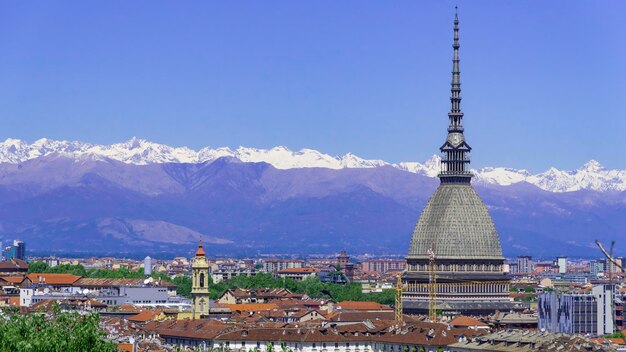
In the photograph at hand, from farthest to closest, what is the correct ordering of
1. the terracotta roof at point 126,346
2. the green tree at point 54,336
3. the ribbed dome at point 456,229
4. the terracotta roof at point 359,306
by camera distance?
the ribbed dome at point 456,229
the terracotta roof at point 359,306
the terracotta roof at point 126,346
the green tree at point 54,336

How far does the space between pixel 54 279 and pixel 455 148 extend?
4147cm

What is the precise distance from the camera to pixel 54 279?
16625 centimetres

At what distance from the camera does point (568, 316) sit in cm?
12081

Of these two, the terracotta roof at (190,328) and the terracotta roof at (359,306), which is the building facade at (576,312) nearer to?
the terracotta roof at (359,306)

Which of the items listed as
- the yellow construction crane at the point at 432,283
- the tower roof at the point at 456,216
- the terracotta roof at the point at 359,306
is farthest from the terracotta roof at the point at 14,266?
the yellow construction crane at the point at 432,283

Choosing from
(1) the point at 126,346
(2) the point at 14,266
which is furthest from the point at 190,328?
(2) the point at 14,266

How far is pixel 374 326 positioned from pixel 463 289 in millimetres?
33560

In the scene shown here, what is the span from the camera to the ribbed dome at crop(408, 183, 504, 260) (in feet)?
471

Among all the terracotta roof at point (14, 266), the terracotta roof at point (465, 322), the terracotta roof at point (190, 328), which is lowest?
the terracotta roof at point (190, 328)

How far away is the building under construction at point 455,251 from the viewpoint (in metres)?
139

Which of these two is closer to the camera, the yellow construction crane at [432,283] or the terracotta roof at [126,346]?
the terracotta roof at [126,346]

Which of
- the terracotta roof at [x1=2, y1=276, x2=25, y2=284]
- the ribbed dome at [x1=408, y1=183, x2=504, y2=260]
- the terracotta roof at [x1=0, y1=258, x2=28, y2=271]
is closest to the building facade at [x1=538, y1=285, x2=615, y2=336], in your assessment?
the ribbed dome at [x1=408, y1=183, x2=504, y2=260]

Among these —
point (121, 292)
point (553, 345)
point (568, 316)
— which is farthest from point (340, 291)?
point (553, 345)

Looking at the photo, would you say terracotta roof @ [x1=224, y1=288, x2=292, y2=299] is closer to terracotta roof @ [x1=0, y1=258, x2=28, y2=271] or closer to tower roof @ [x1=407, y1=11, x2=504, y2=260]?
tower roof @ [x1=407, y1=11, x2=504, y2=260]
